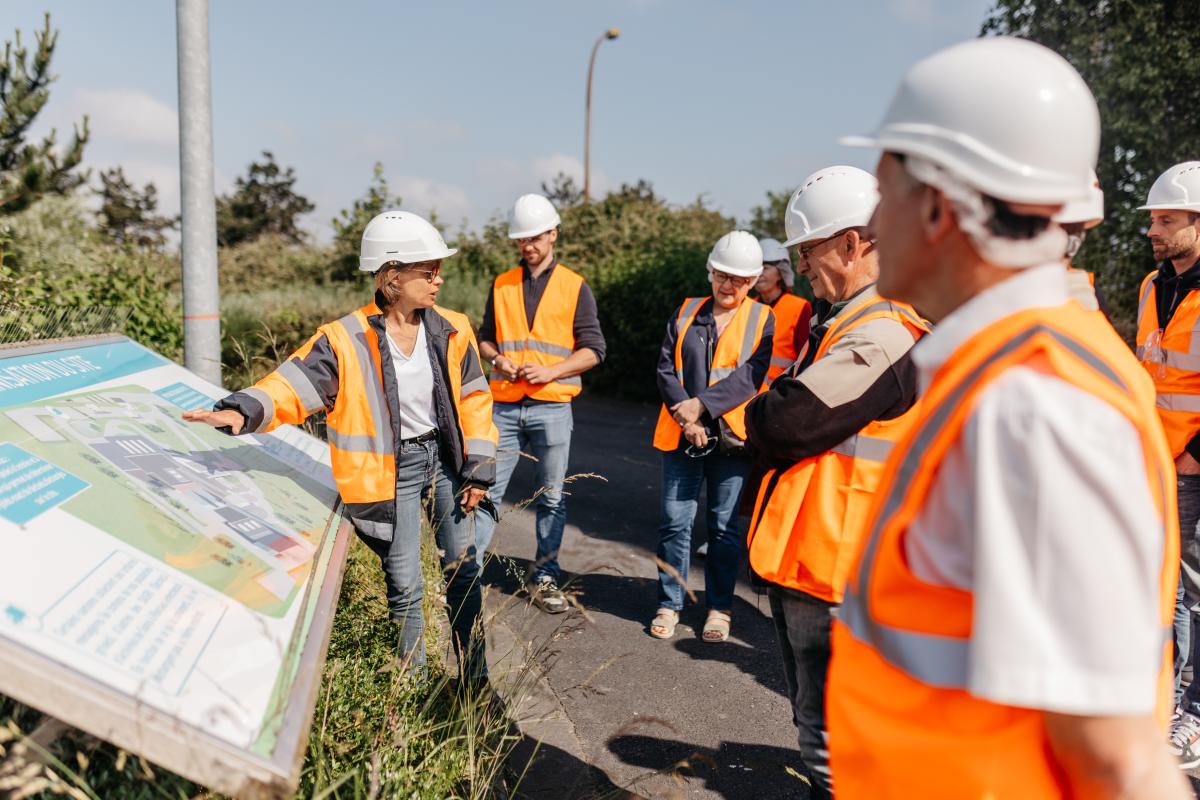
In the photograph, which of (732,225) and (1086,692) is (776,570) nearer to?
(1086,692)

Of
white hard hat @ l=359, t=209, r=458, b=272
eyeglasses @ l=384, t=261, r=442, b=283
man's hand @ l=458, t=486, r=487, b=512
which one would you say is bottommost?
man's hand @ l=458, t=486, r=487, b=512

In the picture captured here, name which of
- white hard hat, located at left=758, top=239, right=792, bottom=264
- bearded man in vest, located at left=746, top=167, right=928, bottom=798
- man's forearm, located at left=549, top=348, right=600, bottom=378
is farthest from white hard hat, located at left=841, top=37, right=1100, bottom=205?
white hard hat, located at left=758, top=239, right=792, bottom=264

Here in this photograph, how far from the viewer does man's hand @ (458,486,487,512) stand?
11.7 ft

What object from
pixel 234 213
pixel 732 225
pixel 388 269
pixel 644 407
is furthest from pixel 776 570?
pixel 234 213

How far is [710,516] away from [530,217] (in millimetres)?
2076

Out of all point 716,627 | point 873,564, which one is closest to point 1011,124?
point 873,564

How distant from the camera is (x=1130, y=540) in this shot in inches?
35.5

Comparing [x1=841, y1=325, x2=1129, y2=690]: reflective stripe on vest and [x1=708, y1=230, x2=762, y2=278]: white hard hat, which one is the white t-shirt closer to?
Answer: [x1=708, y1=230, x2=762, y2=278]: white hard hat

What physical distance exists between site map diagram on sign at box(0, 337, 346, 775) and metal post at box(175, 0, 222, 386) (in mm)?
1814

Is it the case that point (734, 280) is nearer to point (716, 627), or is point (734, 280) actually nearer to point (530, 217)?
point (530, 217)

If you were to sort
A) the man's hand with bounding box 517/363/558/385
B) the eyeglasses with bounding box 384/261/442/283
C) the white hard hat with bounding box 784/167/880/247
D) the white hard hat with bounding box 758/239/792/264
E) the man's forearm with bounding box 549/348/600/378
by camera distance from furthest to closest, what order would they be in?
the white hard hat with bounding box 758/239/792/264 → the man's forearm with bounding box 549/348/600/378 → the man's hand with bounding box 517/363/558/385 → the eyeglasses with bounding box 384/261/442/283 → the white hard hat with bounding box 784/167/880/247

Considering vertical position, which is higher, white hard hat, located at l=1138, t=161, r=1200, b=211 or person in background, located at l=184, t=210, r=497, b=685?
white hard hat, located at l=1138, t=161, r=1200, b=211

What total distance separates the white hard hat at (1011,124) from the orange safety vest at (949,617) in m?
0.17

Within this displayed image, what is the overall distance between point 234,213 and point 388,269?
1411 inches
